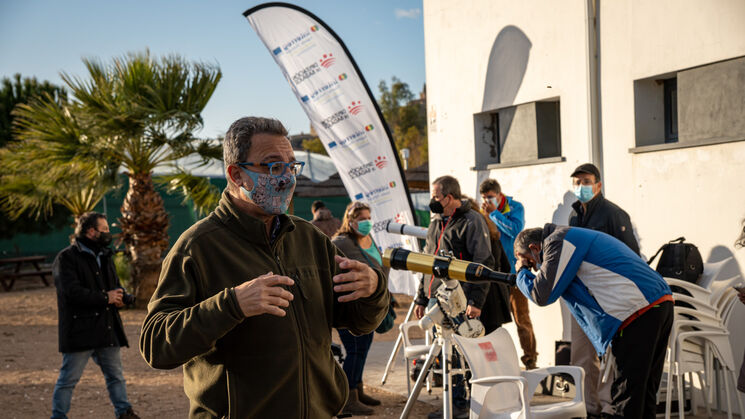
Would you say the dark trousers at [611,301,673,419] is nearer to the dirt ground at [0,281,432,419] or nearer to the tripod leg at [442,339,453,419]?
the tripod leg at [442,339,453,419]

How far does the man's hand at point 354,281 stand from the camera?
2.19 m

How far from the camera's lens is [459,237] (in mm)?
6246

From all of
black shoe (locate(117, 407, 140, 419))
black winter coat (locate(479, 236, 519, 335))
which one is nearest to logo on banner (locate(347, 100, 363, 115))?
black winter coat (locate(479, 236, 519, 335))

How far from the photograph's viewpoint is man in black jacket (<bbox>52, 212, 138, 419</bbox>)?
5.91 meters

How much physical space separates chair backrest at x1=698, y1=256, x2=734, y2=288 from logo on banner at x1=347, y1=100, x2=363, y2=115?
16.0 ft

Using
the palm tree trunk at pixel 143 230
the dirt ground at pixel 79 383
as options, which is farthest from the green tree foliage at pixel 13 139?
the dirt ground at pixel 79 383

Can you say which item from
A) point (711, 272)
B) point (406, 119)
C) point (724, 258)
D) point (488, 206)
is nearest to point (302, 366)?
point (711, 272)

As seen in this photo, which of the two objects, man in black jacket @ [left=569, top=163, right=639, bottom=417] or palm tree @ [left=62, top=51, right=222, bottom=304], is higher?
palm tree @ [left=62, top=51, right=222, bottom=304]

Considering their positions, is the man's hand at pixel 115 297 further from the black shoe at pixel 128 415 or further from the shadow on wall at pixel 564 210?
the shadow on wall at pixel 564 210

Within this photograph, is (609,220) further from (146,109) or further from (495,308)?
(146,109)

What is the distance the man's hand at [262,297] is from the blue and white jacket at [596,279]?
264 centimetres

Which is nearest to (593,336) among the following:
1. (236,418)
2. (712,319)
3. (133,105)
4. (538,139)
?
(712,319)

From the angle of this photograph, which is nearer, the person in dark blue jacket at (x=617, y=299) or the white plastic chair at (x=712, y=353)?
the person in dark blue jacket at (x=617, y=299)

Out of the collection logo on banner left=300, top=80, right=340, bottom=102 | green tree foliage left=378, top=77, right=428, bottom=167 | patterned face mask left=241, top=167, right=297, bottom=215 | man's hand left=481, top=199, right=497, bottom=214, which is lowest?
man's hand left=481, top=199, right=497, bottom=214
